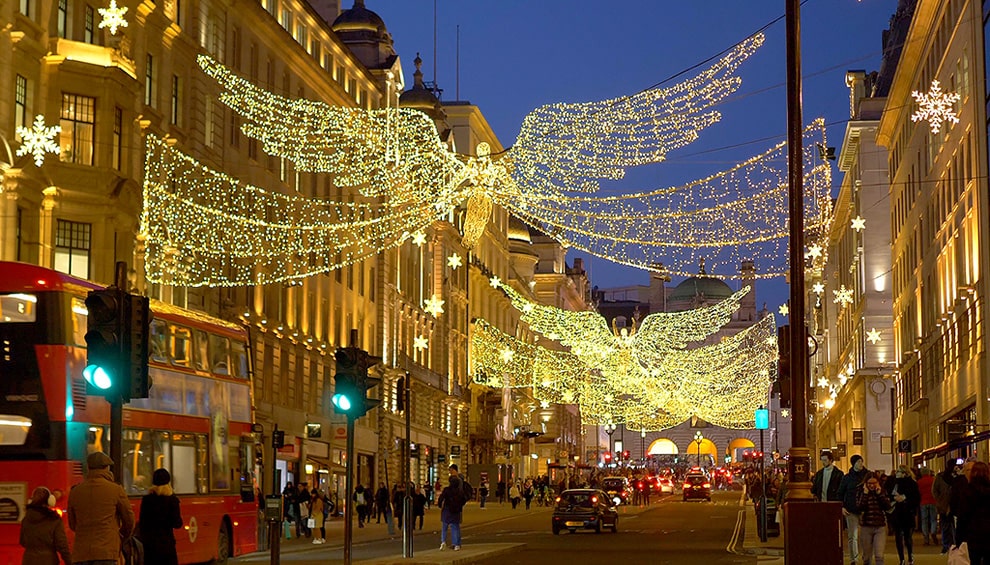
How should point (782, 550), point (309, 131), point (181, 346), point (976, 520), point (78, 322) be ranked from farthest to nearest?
point (309, 131) → point (782, 550) → point (181, 346) → point (78, 322) → point (976, 520)

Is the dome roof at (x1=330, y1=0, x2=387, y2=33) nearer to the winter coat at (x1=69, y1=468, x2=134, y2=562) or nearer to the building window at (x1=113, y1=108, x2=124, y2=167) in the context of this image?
the building window at (x1=113, y1=108, x2=124, y2=167)

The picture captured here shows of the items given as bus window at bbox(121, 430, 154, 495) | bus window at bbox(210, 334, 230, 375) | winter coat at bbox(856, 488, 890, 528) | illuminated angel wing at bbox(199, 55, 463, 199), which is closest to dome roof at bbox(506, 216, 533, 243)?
illuminated angel wing at bbox(199, 55, 463, 199)

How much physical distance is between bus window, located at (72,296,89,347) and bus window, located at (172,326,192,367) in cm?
348

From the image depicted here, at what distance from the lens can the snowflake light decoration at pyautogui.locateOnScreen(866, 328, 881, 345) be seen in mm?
74000

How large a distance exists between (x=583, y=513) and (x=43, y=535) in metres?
30.9

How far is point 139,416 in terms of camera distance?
23.8 m

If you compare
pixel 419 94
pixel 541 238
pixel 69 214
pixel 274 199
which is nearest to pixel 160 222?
pixel 69 214

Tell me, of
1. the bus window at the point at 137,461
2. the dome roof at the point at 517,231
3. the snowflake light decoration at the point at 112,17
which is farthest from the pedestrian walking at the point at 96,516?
the dome roof at the point at 517,231

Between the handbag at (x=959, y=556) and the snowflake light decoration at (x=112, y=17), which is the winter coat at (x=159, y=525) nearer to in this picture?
the handbag at (x=959, y=556)

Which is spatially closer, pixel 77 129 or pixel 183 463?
pixel 183 463

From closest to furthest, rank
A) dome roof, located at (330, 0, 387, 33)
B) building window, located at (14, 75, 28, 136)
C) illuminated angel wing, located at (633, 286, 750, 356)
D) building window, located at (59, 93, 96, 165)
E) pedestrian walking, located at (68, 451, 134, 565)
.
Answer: pedestrian walking, located at (68, 451, 134, 565), building window, located at (14, 75, 28, 136), building window, located at (59, 93, 96, 165), illuminated angel wing, located at (633, 286, 750, 356), dome roof, located at (330, 0, 387, 33)

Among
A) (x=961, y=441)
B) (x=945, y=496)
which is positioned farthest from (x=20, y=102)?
(x=961, y=441)

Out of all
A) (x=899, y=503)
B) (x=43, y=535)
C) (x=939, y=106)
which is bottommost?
(x=899, y=503)

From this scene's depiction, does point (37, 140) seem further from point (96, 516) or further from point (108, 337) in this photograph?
point (96, 516)
